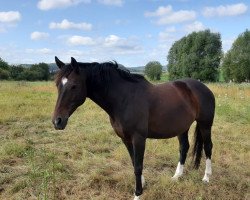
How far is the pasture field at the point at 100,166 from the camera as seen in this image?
452 centimetres

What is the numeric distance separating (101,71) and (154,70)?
207 feet

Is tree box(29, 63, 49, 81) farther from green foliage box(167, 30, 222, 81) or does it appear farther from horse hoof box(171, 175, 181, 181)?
horse hoof box(171, 175, 181, 181)

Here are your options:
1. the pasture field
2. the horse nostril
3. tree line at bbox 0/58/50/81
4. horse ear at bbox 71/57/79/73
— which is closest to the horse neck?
horse ear at bbox 71/57/79/73

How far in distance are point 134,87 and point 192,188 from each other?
5.56 feet

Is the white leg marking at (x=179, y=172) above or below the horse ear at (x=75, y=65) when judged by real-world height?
below

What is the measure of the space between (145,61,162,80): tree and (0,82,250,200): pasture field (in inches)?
2252

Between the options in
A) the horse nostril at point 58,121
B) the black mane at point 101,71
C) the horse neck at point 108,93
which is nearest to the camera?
the horse nostril at point 58,121

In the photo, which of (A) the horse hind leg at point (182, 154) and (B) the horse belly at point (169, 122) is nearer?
(B) the horse belly at point (169, 122)

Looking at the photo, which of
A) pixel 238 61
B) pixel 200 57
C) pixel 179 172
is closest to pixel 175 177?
pixel 179 172

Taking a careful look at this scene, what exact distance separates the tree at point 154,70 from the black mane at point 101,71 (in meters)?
61.5

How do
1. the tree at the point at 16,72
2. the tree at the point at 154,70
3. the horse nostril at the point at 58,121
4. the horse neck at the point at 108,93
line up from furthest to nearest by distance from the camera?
1. the tree at the point at 154,70
2. the tree at the point at 16,72
3. the horse neck at the point at 108,93
4. the horse nostril at the point at 58,121

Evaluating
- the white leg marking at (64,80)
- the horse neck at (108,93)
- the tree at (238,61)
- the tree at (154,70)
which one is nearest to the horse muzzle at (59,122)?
the white leg marking at (64,80)

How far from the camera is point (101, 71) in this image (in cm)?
407

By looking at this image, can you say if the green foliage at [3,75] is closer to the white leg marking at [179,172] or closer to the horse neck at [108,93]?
the white leg marking at [179,172]
